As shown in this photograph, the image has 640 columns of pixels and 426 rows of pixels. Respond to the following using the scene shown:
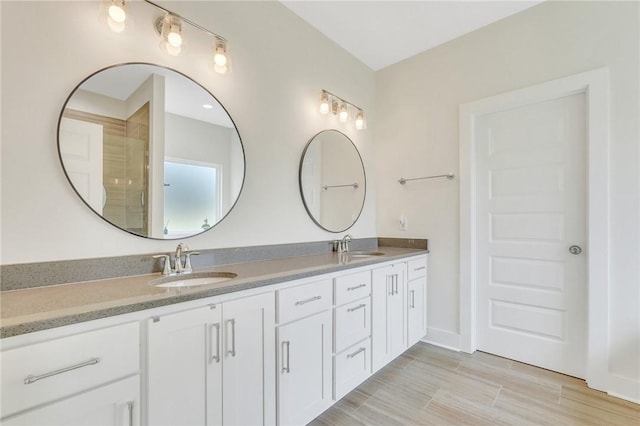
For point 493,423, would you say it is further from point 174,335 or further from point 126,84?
point 126,84

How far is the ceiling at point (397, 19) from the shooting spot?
2.17 metres

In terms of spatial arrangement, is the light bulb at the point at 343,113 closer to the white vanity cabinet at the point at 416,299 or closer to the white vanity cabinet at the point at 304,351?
the white vanity cabinet at the point at 416,299

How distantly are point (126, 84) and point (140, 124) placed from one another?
196mm

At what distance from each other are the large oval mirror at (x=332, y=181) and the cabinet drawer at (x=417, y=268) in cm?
67

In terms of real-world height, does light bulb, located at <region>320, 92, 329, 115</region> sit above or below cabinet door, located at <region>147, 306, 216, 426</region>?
above

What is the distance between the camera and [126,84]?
1.41m

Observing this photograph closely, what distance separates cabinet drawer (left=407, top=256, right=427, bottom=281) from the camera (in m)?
2.41

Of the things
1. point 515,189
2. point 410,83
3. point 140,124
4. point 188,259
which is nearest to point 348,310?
point 188,259

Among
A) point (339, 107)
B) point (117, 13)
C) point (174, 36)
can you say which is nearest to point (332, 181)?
point (339, 107)

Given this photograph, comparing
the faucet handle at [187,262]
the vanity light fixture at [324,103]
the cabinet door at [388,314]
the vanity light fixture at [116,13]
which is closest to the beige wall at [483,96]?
the cabinet door at [388,314]

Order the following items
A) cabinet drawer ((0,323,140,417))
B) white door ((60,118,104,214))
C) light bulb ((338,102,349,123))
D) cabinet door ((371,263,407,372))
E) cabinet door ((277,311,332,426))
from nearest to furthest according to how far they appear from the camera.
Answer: cabinet drawer ((0,323,140,417)), white door ((60,118,104,214)), cabinet door ((277,311,332,426)), cabinet door ((371,263,407,372)), light bulb ((338,102,349,123))

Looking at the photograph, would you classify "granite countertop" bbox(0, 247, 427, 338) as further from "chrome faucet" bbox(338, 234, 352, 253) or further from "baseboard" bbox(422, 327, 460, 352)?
"baseboard" bbox(422, 327, 460, 352)

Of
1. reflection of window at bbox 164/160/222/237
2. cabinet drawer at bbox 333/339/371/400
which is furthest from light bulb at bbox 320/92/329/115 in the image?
cabinet drawer at bbox 333/339/371/400

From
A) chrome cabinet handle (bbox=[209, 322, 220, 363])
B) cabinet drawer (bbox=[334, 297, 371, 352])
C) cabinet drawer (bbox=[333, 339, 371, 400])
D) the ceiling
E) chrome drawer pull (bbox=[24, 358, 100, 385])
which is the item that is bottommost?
cabinet drawer (bbox=[333, 339, 371, 400])
